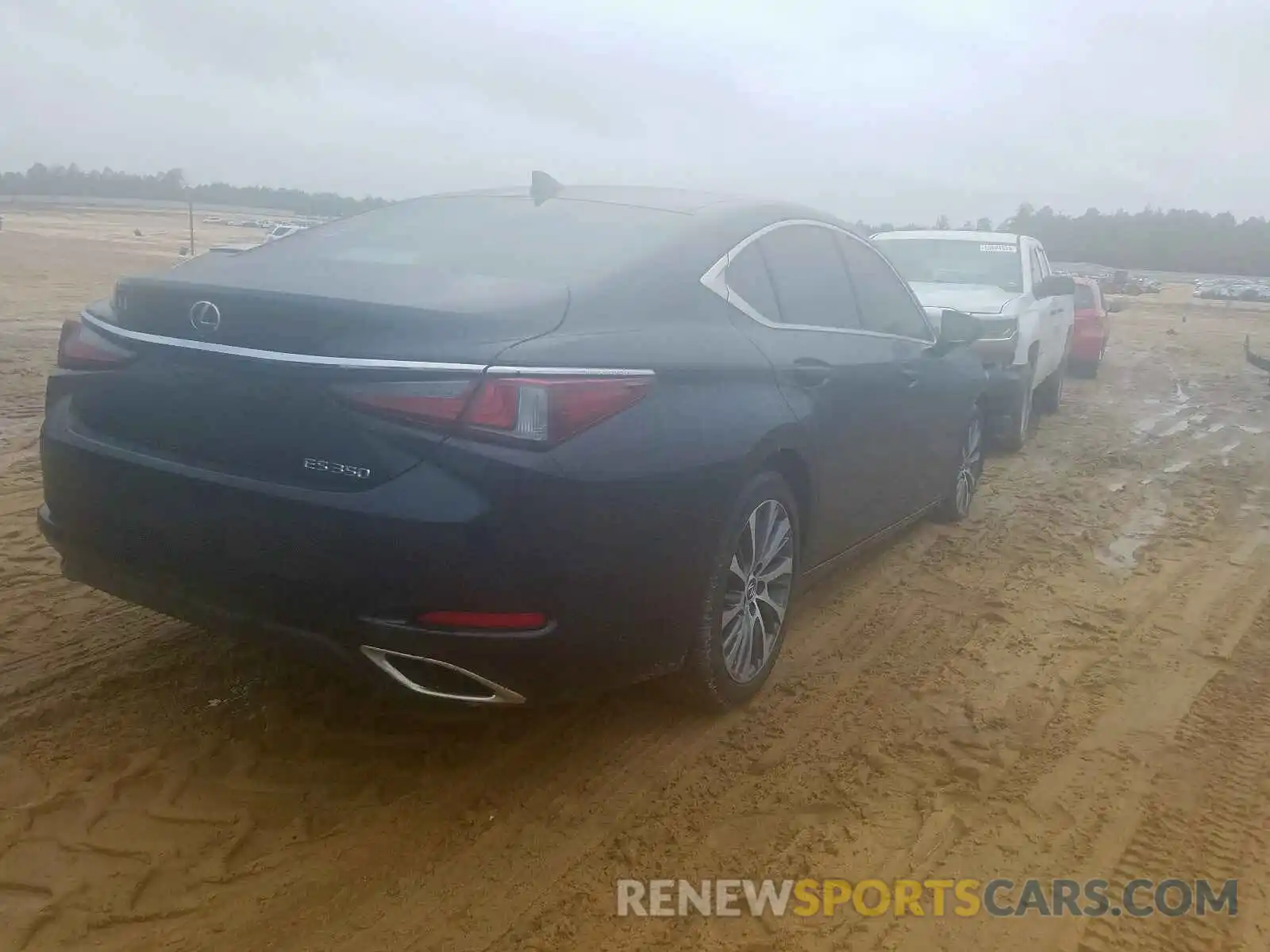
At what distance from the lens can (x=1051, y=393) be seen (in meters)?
10.9

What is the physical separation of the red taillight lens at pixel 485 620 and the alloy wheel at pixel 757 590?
0.81m

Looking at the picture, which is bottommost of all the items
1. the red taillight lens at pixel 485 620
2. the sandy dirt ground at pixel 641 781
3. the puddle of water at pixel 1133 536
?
the sandy dirt ground at pixel 641 781

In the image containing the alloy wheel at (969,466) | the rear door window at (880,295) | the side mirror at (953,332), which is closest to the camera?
the rear door window at (880,295)

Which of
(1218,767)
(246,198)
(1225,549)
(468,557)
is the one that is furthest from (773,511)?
(246,198)

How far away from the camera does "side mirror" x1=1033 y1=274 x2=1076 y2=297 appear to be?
923cm

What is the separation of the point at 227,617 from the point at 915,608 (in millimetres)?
3064

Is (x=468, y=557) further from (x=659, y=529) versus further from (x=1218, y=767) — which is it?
(x=1218, y=767)

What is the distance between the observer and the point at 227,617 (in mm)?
2838

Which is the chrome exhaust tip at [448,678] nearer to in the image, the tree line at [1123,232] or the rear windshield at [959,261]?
the rear windshield at [959,261]

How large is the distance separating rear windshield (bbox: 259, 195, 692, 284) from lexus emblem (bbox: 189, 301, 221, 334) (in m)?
0.51

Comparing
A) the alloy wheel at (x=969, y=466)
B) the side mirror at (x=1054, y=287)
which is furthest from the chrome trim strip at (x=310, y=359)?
the side mirror at (x=1054, y=287)

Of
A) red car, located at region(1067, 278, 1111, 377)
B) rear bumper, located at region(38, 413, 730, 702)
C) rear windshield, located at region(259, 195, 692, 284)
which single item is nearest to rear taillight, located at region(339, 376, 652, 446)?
rear bumper, located at region(38, 413, 730, 702)

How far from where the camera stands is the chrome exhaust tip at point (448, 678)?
274cm

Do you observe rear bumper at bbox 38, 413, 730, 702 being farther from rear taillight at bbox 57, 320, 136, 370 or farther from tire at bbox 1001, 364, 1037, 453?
tire at bbox 1001, 364, 1037, 453
